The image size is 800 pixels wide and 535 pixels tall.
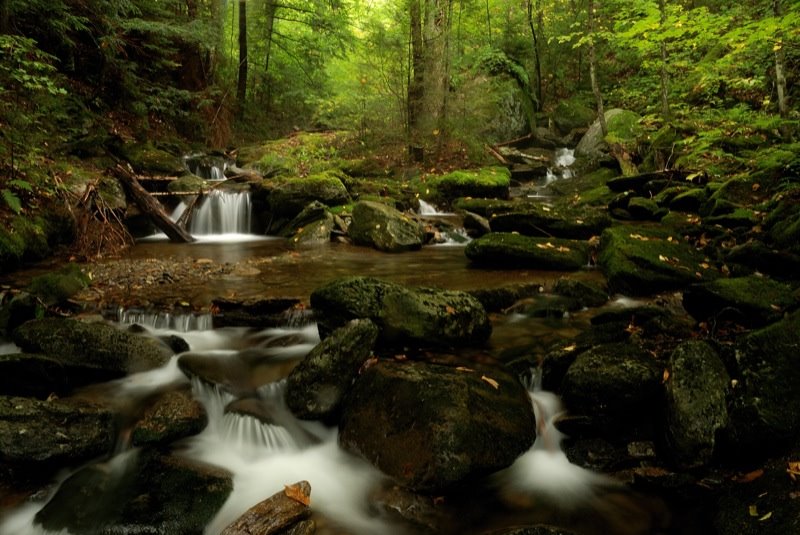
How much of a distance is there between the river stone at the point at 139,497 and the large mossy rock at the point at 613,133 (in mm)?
14713

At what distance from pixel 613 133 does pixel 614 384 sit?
14182 mm

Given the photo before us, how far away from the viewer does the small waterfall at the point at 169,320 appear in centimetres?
522

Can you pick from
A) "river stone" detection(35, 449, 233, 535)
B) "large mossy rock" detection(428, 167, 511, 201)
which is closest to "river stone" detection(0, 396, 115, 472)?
"river stone" detection(35, 449, 233, 535)

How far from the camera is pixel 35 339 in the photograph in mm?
4156

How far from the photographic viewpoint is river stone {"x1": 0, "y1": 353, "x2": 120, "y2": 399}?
3.65 meters

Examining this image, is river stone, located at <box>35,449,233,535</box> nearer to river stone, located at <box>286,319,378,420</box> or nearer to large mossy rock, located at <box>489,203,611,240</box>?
river stone, located at <box>286,319,378,420</box>

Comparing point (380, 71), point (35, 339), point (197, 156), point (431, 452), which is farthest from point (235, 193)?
point (431, 452)

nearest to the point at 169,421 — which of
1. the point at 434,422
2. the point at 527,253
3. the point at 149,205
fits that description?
the point at 434,422

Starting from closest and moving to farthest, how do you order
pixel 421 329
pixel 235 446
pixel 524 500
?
1. pixel 524 500
2. pixel 235 446
3. pixel 421 329

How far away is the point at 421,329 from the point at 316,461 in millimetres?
1498

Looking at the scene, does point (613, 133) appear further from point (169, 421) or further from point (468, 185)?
point (169, 421)

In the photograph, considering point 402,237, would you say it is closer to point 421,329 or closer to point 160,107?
point 421,329

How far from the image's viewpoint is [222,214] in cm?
1175

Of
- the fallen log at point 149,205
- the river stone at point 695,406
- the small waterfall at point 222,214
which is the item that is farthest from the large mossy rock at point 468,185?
the river stone at point 695,406
